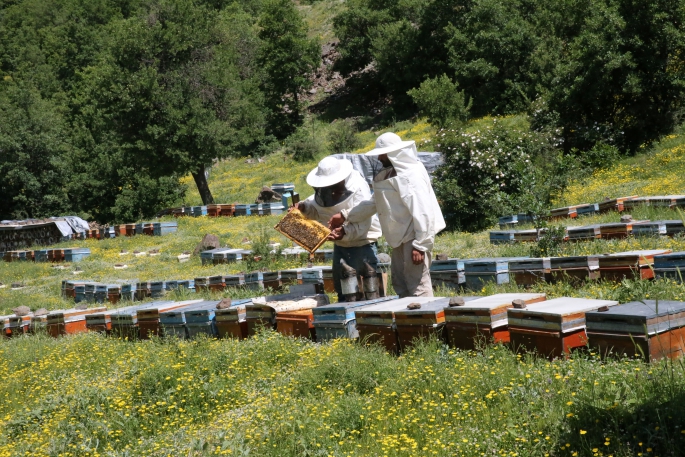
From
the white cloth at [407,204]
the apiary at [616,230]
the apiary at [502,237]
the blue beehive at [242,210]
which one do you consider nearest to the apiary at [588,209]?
the apiary at [502,237]

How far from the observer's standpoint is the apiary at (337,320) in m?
6.84

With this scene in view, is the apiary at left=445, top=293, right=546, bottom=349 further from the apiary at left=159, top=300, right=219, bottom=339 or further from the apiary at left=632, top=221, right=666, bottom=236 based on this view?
the apiary at left=632, top=221, right=666, bottom=236

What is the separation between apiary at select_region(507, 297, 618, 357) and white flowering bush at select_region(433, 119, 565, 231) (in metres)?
12.4

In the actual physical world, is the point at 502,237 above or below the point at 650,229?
A: below

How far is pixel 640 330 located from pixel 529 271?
3263 millimetres

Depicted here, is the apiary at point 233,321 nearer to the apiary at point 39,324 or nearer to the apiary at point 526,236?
the apiary at point 39,324

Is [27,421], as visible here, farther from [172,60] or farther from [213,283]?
[172,60]

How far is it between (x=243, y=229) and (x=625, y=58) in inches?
507

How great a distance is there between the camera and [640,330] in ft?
14.9

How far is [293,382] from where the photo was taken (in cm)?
604

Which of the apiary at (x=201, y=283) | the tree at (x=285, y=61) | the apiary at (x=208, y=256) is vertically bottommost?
the apiary at (x=208, y=256)

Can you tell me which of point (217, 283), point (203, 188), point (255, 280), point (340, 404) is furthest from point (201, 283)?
point (203, 188)

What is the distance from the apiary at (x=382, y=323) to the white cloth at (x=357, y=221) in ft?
3.92

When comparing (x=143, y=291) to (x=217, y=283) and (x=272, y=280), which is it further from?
(x=272, y=280)
